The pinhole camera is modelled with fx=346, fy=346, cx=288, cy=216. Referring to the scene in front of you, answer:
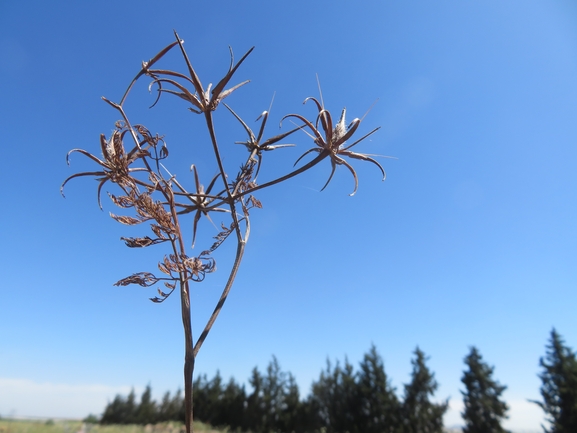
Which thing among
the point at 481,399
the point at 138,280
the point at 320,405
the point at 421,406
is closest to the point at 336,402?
the point at 320,405

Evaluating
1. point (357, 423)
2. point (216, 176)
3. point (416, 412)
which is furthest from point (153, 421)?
point (216, 176)

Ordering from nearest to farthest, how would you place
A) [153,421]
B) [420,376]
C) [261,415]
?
1. [153,421]
2. [420,376]
3. [261,415]

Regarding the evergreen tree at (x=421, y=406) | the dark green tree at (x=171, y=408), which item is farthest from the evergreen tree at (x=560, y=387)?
the dark green tree at (x=171, y=408)

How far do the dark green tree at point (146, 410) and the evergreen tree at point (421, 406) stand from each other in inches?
575

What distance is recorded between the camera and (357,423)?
22109mm

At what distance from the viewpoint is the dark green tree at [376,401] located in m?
21.2

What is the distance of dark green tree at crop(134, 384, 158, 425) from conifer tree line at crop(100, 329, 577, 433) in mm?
54

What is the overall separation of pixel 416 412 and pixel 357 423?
3.81 m

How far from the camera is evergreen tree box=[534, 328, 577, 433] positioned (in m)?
19.0

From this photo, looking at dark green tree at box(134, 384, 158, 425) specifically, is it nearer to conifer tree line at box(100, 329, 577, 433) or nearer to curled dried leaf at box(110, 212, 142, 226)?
conifer tree line at box(100, 329, 577, 433)

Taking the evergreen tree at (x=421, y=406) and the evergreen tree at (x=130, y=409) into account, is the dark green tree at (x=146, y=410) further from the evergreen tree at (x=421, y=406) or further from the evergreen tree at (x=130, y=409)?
the evergreen tree at (x=421, y=406)

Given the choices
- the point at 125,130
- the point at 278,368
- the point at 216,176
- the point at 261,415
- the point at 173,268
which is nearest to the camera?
the point at 173,268

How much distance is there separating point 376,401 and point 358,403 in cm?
120

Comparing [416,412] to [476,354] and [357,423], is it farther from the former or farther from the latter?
[476,354]
